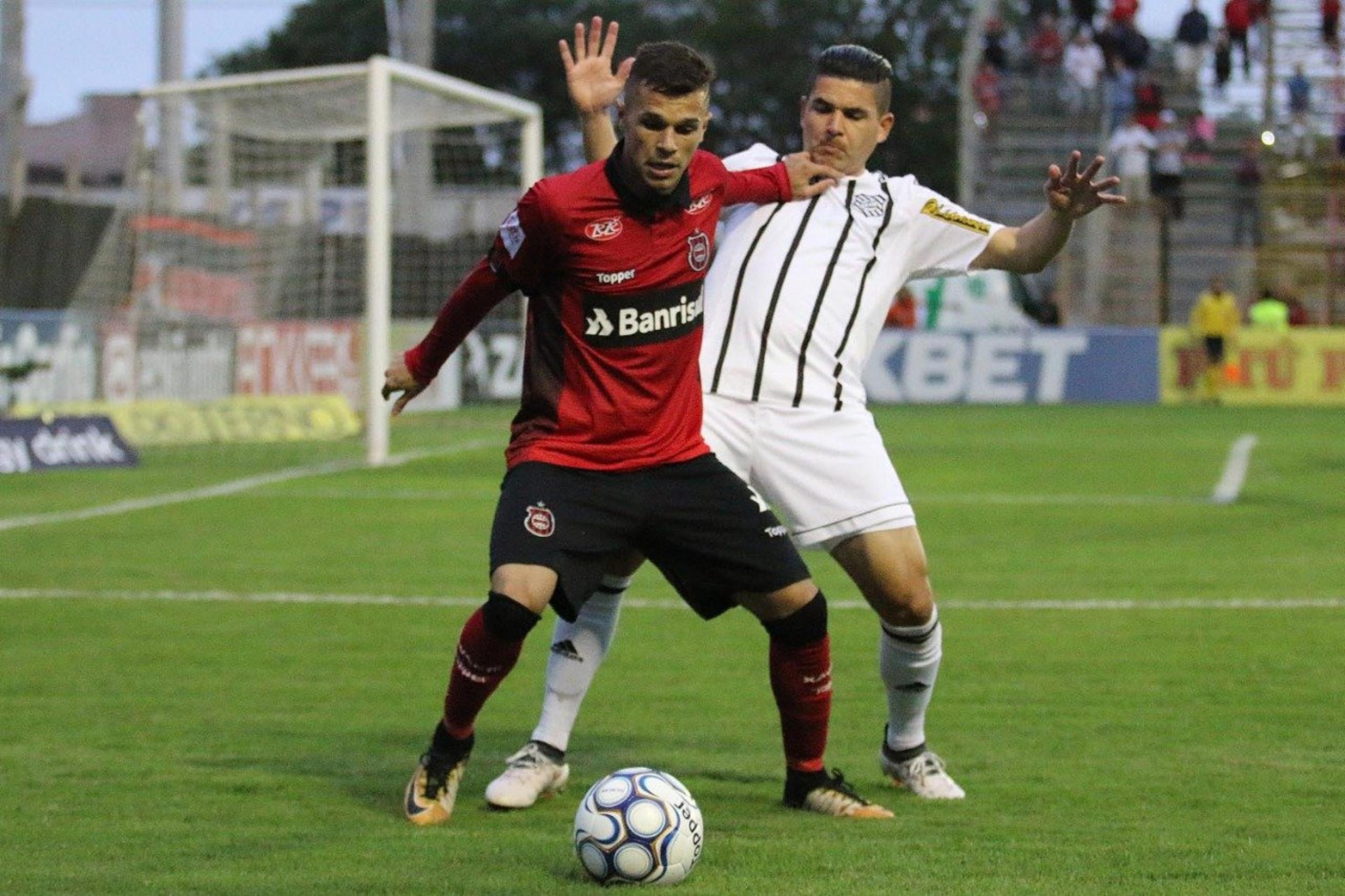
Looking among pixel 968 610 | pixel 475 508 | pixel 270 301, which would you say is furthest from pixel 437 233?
pixel 968 610

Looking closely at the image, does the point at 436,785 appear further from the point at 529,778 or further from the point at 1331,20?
the point at 1331,20

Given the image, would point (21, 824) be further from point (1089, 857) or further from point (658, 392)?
point (1089, 857)

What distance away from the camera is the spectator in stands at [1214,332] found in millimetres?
29453

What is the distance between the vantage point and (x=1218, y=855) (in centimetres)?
499

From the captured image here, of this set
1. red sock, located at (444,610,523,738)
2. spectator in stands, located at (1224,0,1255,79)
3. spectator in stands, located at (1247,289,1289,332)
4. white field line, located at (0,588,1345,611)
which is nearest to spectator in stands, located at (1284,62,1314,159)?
spectator in stands, located at (1224,0,1255,79)

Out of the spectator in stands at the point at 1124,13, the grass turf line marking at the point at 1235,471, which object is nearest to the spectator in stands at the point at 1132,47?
the spectator in stands at the point at 1124,13

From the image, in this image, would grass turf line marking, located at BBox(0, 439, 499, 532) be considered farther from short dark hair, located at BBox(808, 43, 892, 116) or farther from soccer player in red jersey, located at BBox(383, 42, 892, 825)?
short dark hair, located at BBox(808, 43, 892, 116)

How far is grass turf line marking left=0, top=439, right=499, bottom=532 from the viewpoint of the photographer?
13586 millimetres

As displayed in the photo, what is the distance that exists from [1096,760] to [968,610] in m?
3.43

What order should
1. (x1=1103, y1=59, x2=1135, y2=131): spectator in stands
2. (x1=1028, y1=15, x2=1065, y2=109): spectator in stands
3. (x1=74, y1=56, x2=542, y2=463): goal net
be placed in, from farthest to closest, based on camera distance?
1. (x1=1028, y1=15, x2=1065, y2=109): spectator in stands
2. (x1=1103, y1=59, x2=1135, y2=131): spectator in stands
3. (x1=74, y1=56, x2=542, y2=463): goal net

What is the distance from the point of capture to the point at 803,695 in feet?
18.4

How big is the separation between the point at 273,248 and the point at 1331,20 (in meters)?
22.2

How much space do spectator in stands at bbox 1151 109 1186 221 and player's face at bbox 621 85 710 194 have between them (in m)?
28.9

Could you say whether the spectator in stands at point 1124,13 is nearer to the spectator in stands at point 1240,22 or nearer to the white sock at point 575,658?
the spectator in stands at point 1240,22
